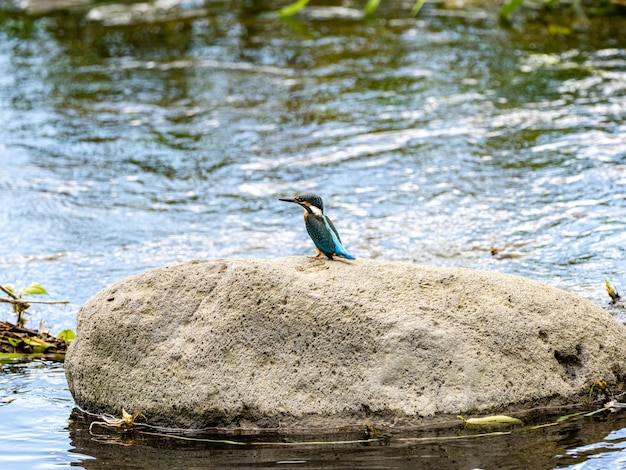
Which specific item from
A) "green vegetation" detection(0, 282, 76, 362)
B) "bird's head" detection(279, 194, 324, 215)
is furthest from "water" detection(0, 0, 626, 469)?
"bird's head" detection(279, 194, 324, 215)

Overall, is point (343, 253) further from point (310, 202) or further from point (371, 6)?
point (371, 6)

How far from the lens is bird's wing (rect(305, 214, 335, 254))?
15.3ft

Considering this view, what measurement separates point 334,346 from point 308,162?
465cm

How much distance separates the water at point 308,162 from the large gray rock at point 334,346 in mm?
216

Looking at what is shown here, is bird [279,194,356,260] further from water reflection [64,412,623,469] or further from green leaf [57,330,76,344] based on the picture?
green leaf [57,330,76,344]

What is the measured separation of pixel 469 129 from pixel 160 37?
19.7ft

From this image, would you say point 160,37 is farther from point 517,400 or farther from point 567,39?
point 517,400

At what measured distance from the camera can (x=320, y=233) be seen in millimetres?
4656

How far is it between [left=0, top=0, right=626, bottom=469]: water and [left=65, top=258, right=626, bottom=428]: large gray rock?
216mm

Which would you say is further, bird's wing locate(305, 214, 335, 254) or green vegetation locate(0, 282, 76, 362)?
green vegetation locate(0, 282, 76, 362)

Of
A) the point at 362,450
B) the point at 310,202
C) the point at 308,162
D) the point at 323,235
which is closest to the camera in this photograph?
the point at 362,450

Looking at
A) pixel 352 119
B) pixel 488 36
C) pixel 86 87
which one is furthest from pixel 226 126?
pixel 488 36

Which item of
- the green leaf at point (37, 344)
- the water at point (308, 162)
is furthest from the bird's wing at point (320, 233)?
the green leaf at point (37, 344)

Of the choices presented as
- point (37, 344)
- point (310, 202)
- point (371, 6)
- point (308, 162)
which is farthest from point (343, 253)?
point (371, 6)
